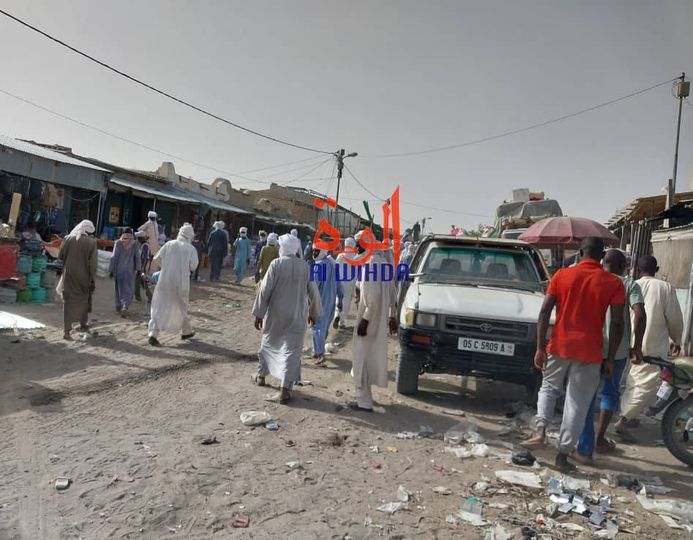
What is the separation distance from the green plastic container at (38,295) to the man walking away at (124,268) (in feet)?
4.74

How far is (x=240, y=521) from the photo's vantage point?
309 centimetres

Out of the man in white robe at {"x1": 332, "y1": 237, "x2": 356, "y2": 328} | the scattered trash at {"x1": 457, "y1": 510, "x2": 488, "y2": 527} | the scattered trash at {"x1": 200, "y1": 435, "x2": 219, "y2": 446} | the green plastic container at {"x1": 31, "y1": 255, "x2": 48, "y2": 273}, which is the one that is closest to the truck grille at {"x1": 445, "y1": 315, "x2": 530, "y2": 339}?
the scattered trash at {"x1": 457, "y1": 510, "x2": 488, "y2": 527}

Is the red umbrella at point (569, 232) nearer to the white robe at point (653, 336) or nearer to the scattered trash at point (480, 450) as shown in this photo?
the white robe at point (653, 336)

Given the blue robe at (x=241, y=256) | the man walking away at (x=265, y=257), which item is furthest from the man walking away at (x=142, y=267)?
the blue robe at (x=241, y=256)

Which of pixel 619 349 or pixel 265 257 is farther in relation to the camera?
pixel 265 257

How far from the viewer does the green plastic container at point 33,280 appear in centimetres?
987

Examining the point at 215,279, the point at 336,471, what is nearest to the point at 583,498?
the point at 336,471

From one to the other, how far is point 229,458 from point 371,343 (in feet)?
6.60

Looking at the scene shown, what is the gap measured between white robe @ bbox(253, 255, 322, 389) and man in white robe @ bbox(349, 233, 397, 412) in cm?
59

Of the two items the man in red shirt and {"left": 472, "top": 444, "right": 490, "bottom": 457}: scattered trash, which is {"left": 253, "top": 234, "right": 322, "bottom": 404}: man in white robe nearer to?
{"left": 472, "top": 444, "right": 490, "bottom": 457}: scattered trash

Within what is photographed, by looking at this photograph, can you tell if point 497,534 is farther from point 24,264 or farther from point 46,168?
point 46,168

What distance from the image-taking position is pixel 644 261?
545cm

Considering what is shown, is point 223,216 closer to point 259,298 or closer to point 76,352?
point 76,352

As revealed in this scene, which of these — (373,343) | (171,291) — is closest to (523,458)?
(373,343)
